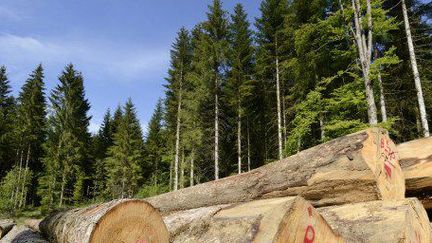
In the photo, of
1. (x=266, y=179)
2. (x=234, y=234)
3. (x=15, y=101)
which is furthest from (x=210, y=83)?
Result: (x=15, y=101)

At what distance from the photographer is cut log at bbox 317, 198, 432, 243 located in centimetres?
355

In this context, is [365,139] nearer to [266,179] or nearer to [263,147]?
[266,179]

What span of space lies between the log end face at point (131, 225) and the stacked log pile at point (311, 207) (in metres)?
0.01

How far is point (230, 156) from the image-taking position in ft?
90.8

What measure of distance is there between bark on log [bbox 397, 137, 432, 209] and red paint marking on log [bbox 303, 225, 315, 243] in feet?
8.96

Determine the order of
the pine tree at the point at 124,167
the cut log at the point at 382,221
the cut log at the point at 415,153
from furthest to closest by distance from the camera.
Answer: the pine tree at the point at 124,167
the cut log at the point at 415,153
the cut log at the point at 382,221

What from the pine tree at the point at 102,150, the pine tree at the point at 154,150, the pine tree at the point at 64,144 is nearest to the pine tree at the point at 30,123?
the pine tree at the point at 64,144

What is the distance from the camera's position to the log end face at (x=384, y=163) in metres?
4.35

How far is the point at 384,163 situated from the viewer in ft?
15.1

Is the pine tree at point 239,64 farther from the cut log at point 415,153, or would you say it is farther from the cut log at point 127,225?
the cut log at point 127,225

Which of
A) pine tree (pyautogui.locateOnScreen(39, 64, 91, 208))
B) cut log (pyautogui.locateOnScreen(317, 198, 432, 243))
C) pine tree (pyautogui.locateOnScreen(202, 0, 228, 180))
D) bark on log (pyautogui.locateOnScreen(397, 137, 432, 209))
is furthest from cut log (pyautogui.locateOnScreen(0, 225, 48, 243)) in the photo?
pine tree (pyautogui.locateOnScreen(39, 64, 91, 208))

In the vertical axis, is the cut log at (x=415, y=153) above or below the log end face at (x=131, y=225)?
above

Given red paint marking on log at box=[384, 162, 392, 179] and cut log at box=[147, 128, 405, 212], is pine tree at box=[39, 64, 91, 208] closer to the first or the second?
cut log at box=[147, 128, 405, 212]

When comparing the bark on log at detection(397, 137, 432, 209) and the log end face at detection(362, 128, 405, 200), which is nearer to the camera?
the log end face at detection(362, 128, 405, 200)
